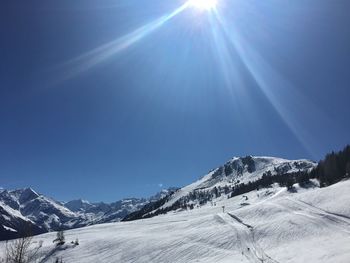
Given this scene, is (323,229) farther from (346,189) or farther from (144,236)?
(144,236)

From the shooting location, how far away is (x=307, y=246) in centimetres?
4462

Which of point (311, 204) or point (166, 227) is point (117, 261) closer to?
point (166, 227)

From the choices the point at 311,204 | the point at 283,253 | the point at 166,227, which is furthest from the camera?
the point at 166,227

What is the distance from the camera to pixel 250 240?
176 ft

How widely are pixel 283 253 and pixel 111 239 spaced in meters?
34.0

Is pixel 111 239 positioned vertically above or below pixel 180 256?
above

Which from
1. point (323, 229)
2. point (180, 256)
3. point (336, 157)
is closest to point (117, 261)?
point (180, 256)

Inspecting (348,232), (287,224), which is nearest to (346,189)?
(287,224)

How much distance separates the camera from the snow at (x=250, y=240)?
1742 inches

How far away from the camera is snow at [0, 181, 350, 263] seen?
145 ft

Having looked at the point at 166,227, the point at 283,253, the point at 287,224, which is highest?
the point at 166,227

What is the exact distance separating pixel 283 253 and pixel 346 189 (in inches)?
1394

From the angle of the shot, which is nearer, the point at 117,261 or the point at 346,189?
the point at 117,261

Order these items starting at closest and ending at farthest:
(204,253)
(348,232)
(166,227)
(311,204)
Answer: (348,232), (204,253), (311,204), (166,227)
